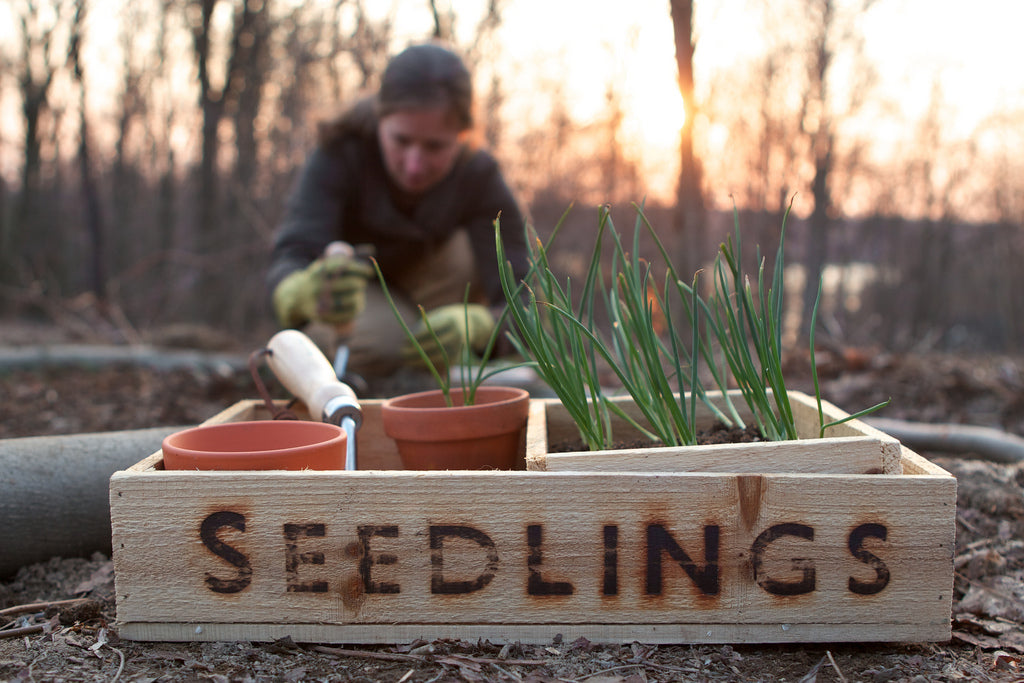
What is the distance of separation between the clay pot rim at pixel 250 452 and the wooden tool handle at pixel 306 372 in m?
0.05

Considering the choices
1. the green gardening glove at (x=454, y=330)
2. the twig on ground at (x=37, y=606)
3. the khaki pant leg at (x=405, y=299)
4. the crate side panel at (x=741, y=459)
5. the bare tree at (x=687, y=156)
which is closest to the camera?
the crate side panel at (x=741, y=459)

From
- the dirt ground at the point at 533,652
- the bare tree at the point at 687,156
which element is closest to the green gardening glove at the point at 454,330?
the bare tree at the point at 687,156

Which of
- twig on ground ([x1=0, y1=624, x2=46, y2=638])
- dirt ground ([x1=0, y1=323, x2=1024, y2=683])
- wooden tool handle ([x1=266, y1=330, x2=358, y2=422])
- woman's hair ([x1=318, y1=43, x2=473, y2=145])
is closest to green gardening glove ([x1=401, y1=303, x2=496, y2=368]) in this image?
woman's hair ([x1=318, y1=43, x2=473, y2=145])

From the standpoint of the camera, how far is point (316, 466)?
1022mm

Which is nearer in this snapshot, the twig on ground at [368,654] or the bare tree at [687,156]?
the twig on ground at [368,654]

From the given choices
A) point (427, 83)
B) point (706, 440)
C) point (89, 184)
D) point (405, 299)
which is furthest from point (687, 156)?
point (89, 184)

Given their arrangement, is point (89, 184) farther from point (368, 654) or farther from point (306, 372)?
point (368, 654)

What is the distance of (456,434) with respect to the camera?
1182mm

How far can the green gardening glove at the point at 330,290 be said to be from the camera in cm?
197

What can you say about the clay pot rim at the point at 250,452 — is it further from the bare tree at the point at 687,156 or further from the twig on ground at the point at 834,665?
the bare tree at the point at 687,156

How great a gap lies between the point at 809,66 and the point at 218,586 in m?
10.5

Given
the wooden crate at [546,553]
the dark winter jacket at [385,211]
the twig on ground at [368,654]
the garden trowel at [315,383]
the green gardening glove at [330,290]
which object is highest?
the dark winter jacket at [385,211]

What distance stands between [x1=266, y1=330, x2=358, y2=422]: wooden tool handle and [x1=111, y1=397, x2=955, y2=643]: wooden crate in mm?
259

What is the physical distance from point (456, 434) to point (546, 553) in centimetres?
28
